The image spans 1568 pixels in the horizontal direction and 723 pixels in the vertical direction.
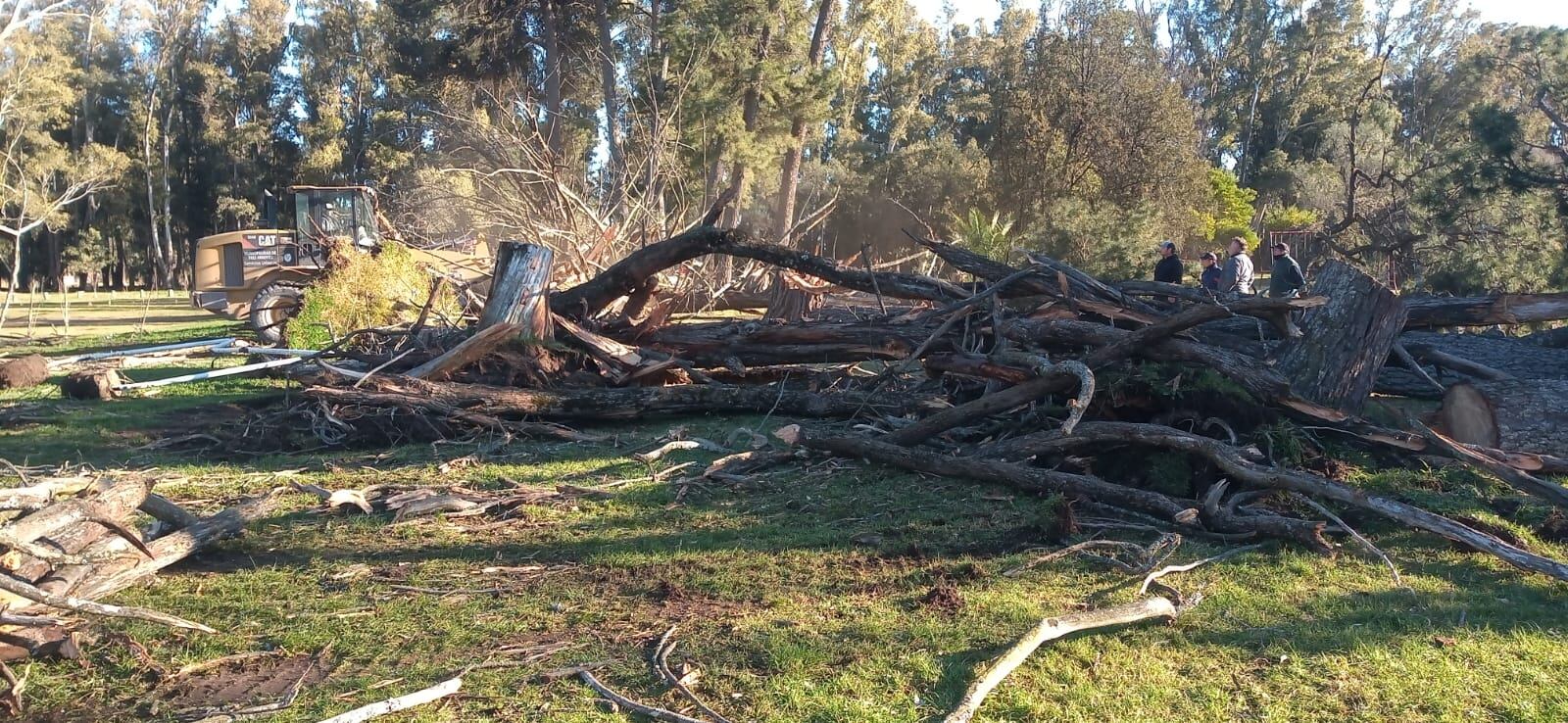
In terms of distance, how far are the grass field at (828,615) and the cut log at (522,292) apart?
3.47 m

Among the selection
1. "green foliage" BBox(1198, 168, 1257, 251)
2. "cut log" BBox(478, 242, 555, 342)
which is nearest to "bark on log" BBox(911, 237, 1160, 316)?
"cut log" BBox(478, 242, 555, 342)

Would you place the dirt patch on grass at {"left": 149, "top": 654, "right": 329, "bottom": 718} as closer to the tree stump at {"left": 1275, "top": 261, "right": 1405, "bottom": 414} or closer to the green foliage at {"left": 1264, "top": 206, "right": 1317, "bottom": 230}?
the tree stump at {"left": 1275, "top": 261, "right": 1405, "bottom": 414}

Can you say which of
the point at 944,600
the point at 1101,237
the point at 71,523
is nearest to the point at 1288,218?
the point at 1101,237

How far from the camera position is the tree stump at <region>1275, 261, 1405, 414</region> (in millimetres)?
6641

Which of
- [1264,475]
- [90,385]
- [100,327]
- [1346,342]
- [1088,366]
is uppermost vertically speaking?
[1346,342]

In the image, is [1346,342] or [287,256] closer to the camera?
[1346,342]

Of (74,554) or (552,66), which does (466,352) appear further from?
(552,66)

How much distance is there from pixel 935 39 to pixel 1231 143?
14.7 m

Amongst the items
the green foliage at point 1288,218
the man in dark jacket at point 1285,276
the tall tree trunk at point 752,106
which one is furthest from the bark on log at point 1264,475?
the green foliage at point 1288,218

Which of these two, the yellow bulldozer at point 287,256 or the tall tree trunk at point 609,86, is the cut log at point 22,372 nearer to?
the yellow bulldozer at point 287,256

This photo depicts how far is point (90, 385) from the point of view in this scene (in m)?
10.4

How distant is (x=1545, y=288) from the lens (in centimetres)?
1536

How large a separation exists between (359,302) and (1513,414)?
41.1 ft

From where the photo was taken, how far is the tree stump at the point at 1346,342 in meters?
6.64
